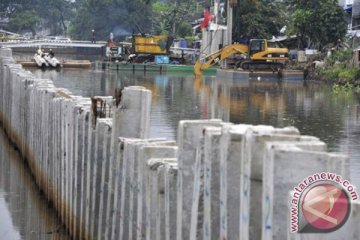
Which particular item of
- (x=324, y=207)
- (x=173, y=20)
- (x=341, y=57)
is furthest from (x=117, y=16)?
(x=324, y=207)

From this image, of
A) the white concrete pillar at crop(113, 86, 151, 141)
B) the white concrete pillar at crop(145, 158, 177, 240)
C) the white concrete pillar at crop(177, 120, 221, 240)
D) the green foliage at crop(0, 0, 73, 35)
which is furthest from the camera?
the green foliage at crop(0, 0, 73, 35)

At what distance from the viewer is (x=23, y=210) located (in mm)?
17266

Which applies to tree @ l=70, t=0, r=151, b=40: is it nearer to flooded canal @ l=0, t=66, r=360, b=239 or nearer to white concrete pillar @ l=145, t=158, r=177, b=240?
flooded canal @ l=0, t=66, r=360, b=239

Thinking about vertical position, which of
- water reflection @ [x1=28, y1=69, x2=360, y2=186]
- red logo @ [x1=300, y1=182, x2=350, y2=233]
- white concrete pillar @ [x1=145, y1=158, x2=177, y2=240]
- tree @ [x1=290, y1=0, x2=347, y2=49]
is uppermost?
tree @ [x1=290, y1=0, x2=347, y2=49]

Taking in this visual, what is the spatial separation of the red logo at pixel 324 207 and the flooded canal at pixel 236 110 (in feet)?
32.9

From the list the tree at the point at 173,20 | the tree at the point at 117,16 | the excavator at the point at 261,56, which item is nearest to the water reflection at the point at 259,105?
the excavator at the point at 261,56

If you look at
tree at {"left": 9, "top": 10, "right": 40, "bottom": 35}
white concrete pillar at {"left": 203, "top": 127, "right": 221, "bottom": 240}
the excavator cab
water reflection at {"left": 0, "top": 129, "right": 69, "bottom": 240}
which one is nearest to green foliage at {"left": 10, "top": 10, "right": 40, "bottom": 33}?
tree at {"left": 9, "top": 10, "right": 40, "bottom": 35}

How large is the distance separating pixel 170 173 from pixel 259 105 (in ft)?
119

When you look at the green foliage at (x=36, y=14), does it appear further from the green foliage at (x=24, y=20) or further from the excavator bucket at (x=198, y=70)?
the excavator bucket at (x=198, y=70)

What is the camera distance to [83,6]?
479 ft

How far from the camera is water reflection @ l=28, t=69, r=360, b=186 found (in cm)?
3089

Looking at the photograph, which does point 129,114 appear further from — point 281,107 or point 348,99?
point 348,99

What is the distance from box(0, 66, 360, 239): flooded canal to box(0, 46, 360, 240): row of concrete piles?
170cm

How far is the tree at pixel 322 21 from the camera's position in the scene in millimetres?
78812
